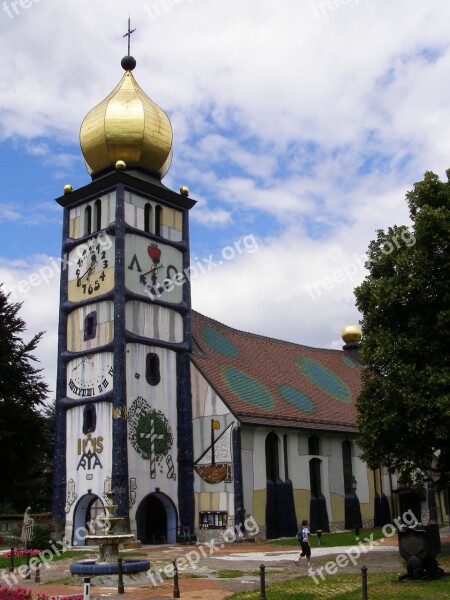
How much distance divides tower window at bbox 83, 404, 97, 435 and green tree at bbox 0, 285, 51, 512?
4.17 meters

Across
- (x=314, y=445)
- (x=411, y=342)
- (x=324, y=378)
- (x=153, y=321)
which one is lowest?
Answer: (x=314, y=445)

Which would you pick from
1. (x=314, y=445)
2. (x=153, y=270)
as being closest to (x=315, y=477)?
(x=314, y=445)

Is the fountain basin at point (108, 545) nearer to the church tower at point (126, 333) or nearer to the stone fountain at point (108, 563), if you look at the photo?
the stone fountain at point (108, 563)

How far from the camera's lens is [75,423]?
33.4 m

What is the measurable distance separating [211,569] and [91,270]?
1732 centimetres

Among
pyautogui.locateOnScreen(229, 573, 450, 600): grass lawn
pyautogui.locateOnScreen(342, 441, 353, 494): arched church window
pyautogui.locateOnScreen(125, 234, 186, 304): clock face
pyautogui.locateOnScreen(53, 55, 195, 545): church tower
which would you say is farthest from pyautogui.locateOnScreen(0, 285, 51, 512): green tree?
pyautogui.locateOnScreen(229, 573, 450, 600): grass lawn

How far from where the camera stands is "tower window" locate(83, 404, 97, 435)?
32597 millimetres

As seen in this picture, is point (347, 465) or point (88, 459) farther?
point (347, 465)

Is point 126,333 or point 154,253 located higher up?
point 154,253

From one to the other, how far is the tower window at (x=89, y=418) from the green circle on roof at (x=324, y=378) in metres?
14.4

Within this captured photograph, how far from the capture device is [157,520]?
33.7 m

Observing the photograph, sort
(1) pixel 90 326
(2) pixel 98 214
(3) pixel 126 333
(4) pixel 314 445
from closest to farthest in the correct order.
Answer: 1. (3) pixel 126 333
2. (1) pixel 90 326
3. (2) pixel 98 214
4. (4) pixel 314 445

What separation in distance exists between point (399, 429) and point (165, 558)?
9530 millimetres

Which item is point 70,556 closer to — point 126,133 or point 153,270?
point 153,270
